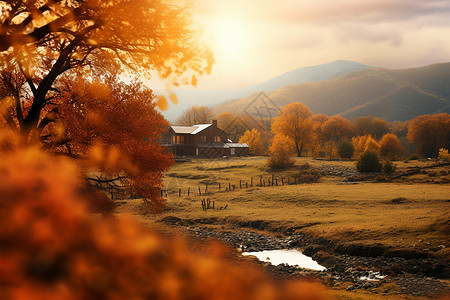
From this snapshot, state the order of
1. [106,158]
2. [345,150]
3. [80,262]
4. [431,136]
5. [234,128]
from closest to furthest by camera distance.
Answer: [80,262] < [106,158] < [345,150] < [431,136] < [234,128]

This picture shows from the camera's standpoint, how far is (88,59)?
15133mm

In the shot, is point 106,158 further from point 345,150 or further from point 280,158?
point 345,150

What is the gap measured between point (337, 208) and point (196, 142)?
60.9 metres

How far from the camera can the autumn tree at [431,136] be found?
101944mm

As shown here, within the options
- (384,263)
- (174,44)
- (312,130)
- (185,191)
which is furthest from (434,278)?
(312,130)

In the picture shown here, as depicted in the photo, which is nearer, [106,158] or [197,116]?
[106,158]

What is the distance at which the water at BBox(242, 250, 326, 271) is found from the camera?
20062 mm

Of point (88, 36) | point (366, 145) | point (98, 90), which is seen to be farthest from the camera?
point (366, 145)

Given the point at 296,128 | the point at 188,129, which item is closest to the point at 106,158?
the point at 188,129

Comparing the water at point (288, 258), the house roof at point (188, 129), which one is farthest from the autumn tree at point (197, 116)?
the water at point (288, 258)

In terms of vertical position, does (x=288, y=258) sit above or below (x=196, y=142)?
below

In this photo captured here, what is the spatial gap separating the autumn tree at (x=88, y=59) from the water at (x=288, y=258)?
9046mm

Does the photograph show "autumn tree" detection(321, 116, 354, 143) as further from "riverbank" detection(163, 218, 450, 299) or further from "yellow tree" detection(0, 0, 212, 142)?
"yellow tree" detection(0, 0, 212, 142)

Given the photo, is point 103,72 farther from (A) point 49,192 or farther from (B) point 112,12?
(A) point 49,192
